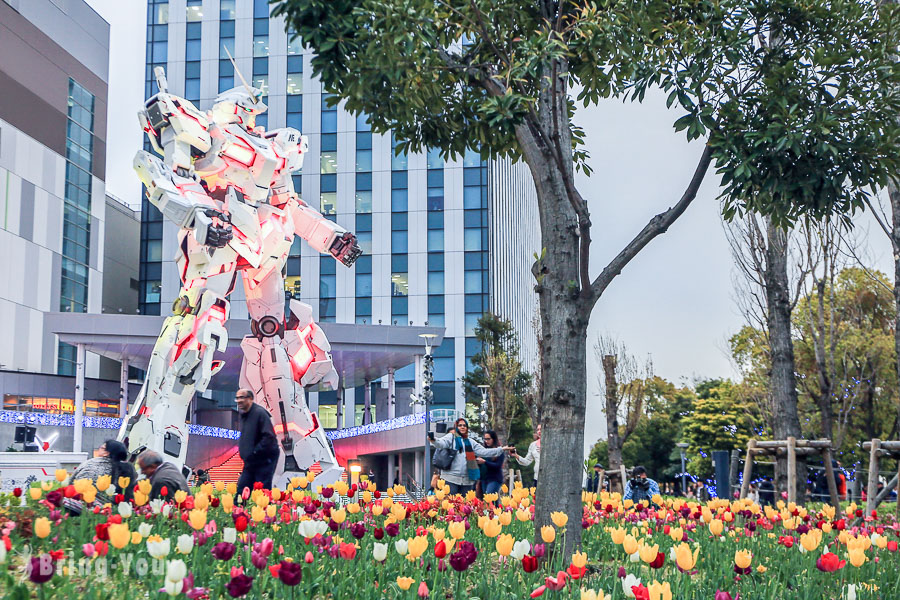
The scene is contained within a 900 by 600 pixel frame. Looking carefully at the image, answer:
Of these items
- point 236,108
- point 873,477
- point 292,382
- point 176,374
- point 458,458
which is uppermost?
point 236,108

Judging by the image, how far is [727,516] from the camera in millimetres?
7766

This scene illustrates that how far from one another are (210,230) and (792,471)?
918cm

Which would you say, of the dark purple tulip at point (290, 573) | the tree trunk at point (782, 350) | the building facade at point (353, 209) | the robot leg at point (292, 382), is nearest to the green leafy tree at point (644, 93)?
the dark purple tulip at point (290, 573)

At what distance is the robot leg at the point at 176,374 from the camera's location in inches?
572

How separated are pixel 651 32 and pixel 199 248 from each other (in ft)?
31.2

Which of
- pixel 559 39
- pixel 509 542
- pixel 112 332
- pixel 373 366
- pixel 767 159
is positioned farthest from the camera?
pixel 373 366

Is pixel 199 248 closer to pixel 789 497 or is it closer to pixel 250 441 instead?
pixel 250 441

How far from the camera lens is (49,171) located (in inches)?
1905

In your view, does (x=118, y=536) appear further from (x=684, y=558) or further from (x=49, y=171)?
(x=49, y=171)

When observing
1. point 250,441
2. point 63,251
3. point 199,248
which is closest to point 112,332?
point 63,251

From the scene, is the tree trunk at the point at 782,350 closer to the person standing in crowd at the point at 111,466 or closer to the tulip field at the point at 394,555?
the tulip field at the point at 394,555

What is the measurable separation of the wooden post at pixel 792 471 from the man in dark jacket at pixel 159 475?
7603mm

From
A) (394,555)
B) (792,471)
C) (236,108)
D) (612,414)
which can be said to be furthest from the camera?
(612,414)

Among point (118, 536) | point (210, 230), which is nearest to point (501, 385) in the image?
point (210, 230)
